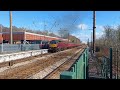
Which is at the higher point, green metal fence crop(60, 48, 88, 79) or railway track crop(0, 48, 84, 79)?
green metal fence crop(60, 48, 88, 79)

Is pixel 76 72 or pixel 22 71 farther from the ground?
pixel 76 72

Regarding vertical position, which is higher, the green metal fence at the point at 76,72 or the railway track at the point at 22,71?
the green metal fence at the point at 76,72

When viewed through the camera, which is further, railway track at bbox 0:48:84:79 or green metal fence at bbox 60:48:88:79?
railway track at bbox 0:48:84:79

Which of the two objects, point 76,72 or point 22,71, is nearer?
point 76,72

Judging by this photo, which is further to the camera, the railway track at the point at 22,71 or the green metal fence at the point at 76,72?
the railway track at the point at 22,71
